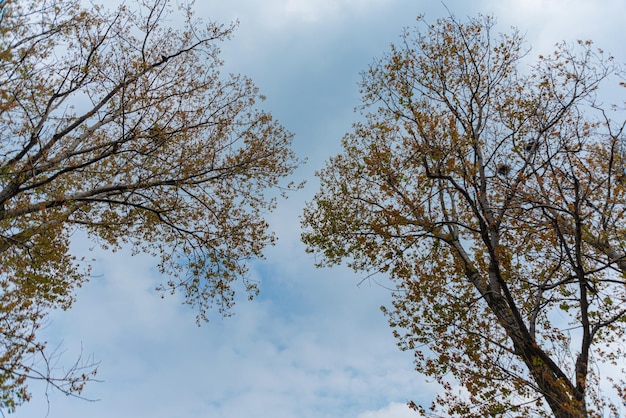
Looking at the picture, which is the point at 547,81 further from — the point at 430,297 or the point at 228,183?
the point at 228,183

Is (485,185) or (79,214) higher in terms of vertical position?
(79,214)

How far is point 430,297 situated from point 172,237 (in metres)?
8.34

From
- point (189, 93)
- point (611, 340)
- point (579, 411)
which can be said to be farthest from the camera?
point (189, 93)

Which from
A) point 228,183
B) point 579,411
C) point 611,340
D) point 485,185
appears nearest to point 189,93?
point 228,183

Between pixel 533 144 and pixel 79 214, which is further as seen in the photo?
pixel 79 214

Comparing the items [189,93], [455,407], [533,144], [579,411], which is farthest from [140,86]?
[579,411]

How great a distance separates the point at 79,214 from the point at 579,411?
14148 millimetres

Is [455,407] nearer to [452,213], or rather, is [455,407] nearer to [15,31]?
[452,213]

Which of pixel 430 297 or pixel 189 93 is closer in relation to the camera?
pixel 430 297

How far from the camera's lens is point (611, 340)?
36.9ft

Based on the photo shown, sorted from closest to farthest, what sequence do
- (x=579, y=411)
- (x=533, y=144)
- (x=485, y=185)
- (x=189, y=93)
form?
(x=579, y=411), (x=533, y=144), (x=485, y=185), (x=189, y=93)

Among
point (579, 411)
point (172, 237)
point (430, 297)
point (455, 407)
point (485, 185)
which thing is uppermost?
point (172, 237)

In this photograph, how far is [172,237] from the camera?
12.9 m

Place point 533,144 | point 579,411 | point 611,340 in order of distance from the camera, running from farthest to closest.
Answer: point 611,340, point 533,144, point 579,411
